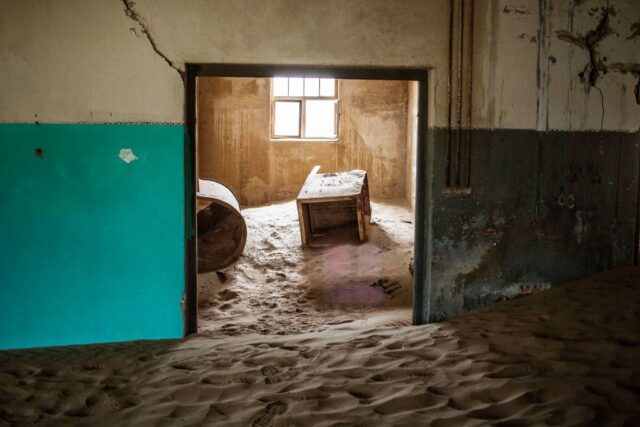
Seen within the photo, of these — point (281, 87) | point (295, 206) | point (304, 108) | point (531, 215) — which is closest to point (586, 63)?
point (531, 215)

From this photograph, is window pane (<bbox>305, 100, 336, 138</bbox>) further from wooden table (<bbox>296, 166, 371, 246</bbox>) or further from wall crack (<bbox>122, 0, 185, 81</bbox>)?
wall crack (<bbox>122, 0, 185, 81</bbox>)

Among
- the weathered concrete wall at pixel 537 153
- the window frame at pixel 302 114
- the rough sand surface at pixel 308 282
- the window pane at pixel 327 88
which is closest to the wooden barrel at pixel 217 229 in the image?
the rough sand surface at pixel 308 282

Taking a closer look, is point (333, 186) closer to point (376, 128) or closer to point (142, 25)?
point (376, 128)

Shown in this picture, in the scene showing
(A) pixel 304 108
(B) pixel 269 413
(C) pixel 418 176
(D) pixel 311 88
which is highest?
(D) pixel 311 88

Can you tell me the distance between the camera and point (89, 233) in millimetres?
3951

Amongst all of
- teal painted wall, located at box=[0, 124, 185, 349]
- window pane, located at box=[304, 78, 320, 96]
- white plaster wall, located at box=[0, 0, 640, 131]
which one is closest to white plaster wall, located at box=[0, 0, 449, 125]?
white plaster wall, located at box=[0, 0, 640, 131]

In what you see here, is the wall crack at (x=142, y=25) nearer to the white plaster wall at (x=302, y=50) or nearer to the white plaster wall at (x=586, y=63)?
the white plaster wall at (x=302, y=50)

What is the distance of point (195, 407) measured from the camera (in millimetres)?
2855

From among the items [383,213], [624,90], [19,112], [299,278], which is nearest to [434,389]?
[624,90]

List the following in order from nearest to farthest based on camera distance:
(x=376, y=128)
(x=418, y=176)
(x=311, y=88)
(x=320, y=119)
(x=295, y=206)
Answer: (x=418, y=176), (x=295, y=206), (x=376, y=128), (x=311, y=88), (x=320, y=119)

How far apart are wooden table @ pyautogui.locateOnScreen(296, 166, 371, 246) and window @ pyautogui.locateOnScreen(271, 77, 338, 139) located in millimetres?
2849

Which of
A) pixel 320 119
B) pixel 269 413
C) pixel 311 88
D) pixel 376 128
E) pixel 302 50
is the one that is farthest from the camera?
pixel 320 119

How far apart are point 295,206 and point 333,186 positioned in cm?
175

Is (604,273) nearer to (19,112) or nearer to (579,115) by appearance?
(579,115)
